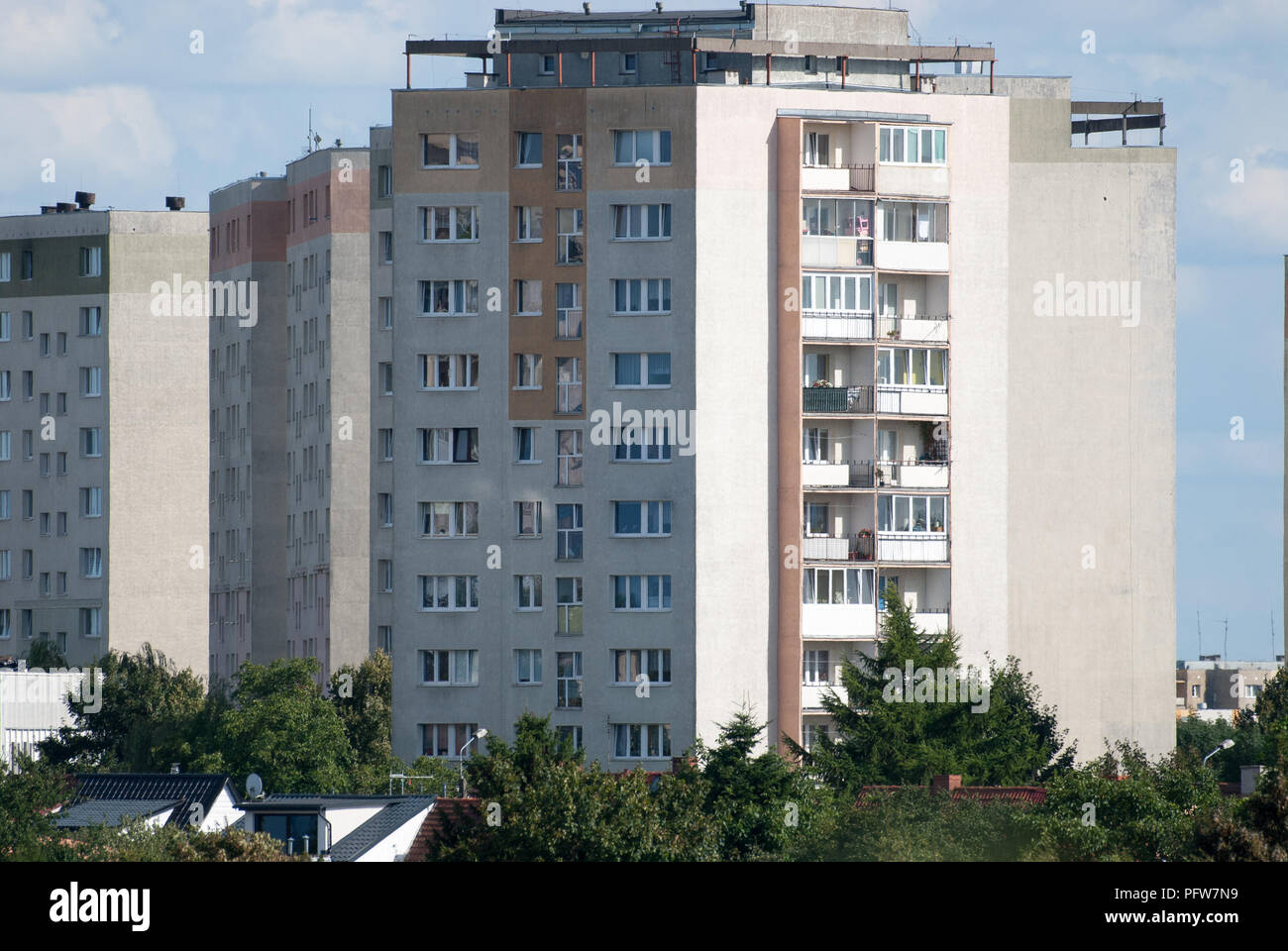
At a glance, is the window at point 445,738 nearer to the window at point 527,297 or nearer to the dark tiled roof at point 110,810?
the dark tiled roof at point 110,810

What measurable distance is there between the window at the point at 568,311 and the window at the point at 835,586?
37.3ft

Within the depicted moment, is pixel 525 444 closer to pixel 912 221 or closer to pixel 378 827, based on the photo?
pixel 912 221

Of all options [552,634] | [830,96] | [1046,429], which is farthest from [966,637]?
[830,96]

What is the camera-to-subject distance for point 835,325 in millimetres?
67562

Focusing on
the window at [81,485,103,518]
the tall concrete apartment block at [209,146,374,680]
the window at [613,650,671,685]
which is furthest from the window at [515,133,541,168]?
the window at [81,485,103,518]

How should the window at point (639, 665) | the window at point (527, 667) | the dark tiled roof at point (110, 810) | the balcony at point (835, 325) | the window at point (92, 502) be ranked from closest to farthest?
the dark tiled roof at point (110, 810)
the window at point (639, 665)
the window at point (527, 667)
the balcony at point (835, 325)
the window at point (92, 502)

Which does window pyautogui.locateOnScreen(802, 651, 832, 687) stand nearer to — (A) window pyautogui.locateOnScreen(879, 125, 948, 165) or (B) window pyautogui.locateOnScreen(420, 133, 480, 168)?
(A) window pyautogui.locateOnScreen(879, 125, 948, 165)

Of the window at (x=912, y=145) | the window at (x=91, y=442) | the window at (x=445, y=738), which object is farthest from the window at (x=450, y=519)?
the window at (x=91, y=442)

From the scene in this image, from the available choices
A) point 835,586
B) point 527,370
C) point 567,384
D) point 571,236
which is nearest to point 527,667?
point 567,384

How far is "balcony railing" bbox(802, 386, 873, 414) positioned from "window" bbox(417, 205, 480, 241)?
12.6 meters

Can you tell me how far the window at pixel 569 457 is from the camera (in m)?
68.1

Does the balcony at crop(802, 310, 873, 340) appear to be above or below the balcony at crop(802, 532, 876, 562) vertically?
above

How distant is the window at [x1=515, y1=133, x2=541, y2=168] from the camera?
224 ft
